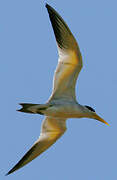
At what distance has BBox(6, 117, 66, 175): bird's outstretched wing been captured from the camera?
40.7 feet

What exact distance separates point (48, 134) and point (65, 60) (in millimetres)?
2187

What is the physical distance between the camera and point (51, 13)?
Result: 34.9ft

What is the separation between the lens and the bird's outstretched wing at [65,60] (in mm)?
10812

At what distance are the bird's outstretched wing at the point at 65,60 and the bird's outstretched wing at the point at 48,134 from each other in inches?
42.7

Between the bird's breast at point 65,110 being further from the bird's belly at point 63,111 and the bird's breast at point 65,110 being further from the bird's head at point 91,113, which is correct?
the bird's head at point 91,113

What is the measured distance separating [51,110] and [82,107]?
0.69 meters

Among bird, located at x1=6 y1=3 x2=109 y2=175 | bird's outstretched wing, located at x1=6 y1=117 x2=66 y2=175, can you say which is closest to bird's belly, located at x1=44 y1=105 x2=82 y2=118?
bird, located at x1=6 y1=3 x2=109 y2=175

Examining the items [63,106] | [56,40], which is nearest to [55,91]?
[63,106]

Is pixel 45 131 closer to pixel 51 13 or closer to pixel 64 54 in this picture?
pixel 64 54

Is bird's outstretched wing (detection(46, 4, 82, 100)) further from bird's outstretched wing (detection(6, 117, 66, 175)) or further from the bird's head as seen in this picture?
bird's outstretched wing (detection(6, 117, 66, 175))

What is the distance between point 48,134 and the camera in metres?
12.6

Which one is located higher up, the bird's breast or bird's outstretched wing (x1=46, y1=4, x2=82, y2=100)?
bird's outstretched wing (x1=46, y1=4, x2=82, y2=100)

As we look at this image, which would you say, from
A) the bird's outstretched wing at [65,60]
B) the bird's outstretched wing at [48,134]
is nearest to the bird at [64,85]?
the bird's outstretched wing at [65,60]

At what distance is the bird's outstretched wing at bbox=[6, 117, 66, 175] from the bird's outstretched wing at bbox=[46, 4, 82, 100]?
1.09 m
